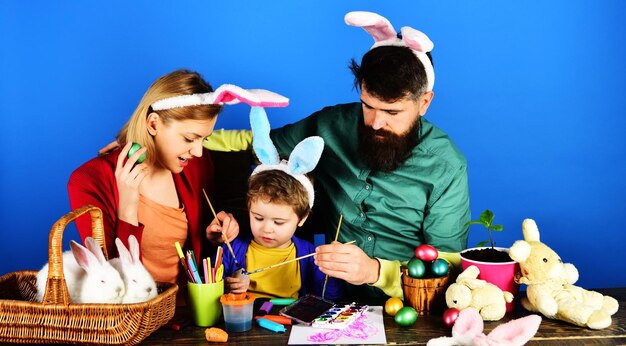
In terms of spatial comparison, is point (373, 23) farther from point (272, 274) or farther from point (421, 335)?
point (421, 335)

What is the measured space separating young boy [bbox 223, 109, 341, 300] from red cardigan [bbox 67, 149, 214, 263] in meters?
0.14

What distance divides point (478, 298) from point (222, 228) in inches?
31.9

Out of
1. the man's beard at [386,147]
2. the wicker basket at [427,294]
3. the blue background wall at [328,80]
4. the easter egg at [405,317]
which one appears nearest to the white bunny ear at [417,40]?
the man's beard at [386,147]

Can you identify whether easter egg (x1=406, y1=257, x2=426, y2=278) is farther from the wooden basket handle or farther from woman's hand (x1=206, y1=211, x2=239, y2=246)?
the wooden basket handle

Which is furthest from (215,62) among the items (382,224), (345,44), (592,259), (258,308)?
(592,259)

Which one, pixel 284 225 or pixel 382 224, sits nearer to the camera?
pixel 284 225

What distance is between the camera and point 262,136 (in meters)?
2.22

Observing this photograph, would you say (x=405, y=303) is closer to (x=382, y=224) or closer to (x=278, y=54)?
(x=382, y=224)

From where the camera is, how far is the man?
7.49 feet

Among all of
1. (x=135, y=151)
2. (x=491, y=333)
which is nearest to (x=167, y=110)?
(x=135, y=151)

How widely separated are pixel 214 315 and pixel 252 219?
47 centimetres

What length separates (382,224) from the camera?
2500 millimetres

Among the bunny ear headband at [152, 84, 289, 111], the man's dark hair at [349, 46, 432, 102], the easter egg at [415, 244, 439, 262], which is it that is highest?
the man's dark hair at [349, 46, 432, 102]

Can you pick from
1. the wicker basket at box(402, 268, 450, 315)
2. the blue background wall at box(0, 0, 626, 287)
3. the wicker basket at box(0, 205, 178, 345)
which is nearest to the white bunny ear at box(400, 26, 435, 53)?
the wicker basket at box(402, 268, 450, 315)
